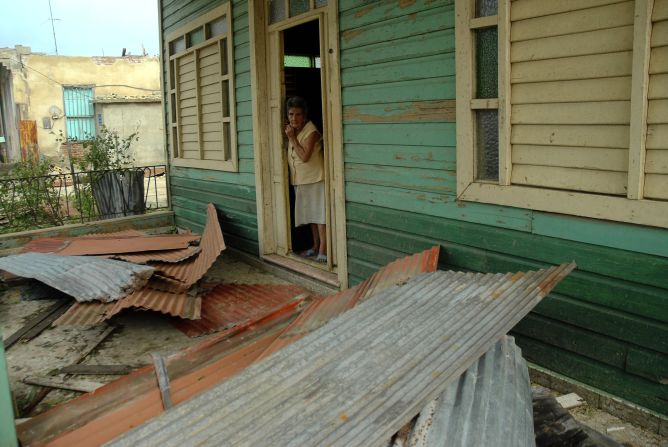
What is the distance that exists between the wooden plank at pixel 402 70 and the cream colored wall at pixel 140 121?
21832mm

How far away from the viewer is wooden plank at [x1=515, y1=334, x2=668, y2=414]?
2.95 m

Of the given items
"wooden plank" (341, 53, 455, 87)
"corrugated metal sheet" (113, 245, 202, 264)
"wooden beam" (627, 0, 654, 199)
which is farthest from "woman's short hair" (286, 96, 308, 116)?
"wooden beam" (627, 0, 654, 199)

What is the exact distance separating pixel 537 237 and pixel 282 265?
3231mm

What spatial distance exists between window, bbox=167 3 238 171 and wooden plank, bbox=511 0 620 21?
4007 mm

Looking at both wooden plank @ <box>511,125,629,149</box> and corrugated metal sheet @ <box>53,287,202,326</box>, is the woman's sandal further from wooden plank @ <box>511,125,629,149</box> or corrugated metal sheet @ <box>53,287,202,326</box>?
wooden plank @ <box>511,125,629,149</box>

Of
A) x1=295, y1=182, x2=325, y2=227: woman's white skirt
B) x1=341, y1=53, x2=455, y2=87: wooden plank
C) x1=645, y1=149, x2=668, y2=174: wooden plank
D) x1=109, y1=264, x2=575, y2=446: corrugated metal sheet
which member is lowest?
x1=109, y1=264, x2=575, y2=446: corrugated metal sheet

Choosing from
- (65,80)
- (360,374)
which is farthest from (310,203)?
(65,80)

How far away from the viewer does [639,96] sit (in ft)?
8.96

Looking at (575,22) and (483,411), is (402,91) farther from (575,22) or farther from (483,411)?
(483,411)

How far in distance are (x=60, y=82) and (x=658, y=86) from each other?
1046 inches

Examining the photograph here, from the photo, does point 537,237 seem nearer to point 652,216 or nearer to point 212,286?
point 652,216

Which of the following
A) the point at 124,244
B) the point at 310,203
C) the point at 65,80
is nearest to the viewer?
the point at 310,203

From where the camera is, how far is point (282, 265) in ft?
19.8

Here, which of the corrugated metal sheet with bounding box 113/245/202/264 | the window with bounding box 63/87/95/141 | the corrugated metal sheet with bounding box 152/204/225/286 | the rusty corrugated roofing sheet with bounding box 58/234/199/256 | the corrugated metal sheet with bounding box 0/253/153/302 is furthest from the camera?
the window with bounding box 63/87/95/141
